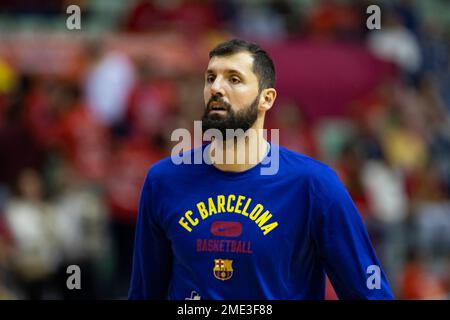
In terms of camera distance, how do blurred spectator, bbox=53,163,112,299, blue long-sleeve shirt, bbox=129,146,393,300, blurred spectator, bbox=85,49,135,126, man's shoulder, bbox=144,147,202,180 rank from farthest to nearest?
blurred spectator, bbox=85,49,135,126
blurred spectator, bbox=53,163,112,299
man's shoulder, bbox=144,147,202,180
blue long-sleeve shirt, bbox=129,146,393,300

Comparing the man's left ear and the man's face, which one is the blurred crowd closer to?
the man's left ear

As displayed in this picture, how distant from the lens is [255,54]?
5586mm

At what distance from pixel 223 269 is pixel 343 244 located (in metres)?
0.61

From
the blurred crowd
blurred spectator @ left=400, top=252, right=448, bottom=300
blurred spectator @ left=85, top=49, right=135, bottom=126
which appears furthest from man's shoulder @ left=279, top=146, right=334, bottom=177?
blurred spectator @ left=85, top=49, right=135, bottom=126

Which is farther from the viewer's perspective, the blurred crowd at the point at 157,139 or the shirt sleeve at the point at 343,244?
the blurred crowd at the point at 157,139

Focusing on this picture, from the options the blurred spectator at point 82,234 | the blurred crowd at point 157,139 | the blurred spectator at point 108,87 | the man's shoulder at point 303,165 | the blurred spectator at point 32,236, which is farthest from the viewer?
the blurred spectator at point 108,87

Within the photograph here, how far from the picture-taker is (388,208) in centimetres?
1210

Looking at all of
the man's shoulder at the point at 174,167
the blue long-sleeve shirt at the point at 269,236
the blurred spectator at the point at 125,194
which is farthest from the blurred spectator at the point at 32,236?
the blue long-sleeve shirt at the point at 269,236

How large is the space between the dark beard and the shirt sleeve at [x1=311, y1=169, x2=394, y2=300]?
477 millimetres

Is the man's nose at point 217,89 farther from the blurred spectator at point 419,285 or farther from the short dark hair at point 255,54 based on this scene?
the blurred spectator at point 419,285

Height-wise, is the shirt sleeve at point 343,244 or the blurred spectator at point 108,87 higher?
the blurred spectator at point 108,87

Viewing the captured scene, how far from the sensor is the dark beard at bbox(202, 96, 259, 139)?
216 inches

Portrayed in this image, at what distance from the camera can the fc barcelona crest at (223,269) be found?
215 inches

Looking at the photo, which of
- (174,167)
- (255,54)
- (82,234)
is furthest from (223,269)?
(82,234)
